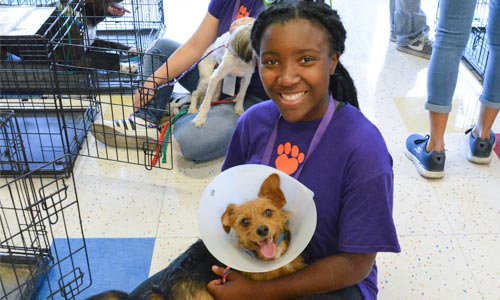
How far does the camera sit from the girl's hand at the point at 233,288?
129cm

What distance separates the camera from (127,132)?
260 cm

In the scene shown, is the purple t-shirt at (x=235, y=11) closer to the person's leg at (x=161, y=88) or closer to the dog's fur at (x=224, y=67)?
the dog's fur at (x=224, y=67)

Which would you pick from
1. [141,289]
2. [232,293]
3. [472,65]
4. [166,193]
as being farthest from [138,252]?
[472,65]

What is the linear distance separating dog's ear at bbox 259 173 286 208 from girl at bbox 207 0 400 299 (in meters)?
0.11

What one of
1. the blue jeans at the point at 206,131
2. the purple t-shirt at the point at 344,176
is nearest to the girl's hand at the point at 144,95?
the blue jeans at the point at 206,131

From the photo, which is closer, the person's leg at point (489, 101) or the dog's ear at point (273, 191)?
the dog's ear at point (273, 191)

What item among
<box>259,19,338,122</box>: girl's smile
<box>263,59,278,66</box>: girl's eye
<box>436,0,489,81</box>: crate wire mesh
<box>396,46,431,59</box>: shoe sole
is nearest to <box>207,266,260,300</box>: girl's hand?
<box>259,19,338,122</box>: girl's smile

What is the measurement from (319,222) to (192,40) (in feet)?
4.70

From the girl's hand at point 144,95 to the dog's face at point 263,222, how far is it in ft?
4.06

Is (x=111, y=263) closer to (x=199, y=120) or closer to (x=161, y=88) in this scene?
(x=199, y=120)

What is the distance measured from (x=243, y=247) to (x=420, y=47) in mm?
2768

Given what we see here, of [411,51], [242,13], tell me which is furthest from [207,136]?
[411,51]

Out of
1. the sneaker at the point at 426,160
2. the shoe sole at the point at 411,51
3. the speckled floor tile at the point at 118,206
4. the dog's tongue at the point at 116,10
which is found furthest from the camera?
the shoe sole at the point at 411,51

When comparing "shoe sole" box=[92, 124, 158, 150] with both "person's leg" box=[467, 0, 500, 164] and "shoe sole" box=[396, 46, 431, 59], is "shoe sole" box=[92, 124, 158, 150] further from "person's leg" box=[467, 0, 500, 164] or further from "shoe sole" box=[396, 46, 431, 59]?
"shoe sole" box=[396, 46, 431, 59]
